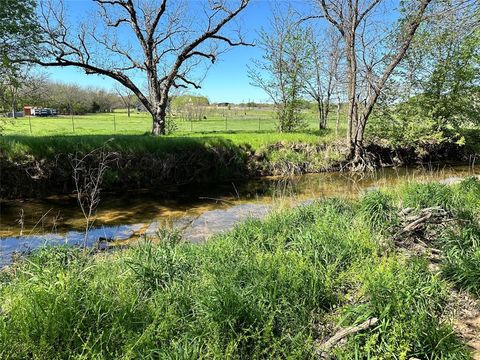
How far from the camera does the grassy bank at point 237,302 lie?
9.97ft

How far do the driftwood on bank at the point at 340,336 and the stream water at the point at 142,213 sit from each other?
453 centimetres

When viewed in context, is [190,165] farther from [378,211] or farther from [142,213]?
[378,211]

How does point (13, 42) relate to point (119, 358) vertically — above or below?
above

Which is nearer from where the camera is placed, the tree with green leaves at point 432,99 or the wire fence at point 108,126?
the tree with green leaves at point 432,99

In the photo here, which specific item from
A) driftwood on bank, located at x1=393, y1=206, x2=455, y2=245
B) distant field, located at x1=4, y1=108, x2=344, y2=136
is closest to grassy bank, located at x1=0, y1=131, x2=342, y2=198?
distant field, located at x1=4, y1=108, x2=344, y2=136

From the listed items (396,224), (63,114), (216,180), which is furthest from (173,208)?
(63,114)

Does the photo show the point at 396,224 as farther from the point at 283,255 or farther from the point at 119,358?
the point at 119,358

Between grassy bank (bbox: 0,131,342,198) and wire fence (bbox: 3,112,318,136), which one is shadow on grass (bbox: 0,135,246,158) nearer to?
grassy bank (bbox: 0,131,342,198)

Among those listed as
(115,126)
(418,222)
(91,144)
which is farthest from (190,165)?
(115,126)

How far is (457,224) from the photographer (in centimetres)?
634

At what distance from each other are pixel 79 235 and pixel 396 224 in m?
6.49

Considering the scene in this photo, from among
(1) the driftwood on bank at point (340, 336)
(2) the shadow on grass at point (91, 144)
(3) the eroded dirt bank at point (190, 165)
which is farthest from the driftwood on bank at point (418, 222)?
(3) the eroded dirt bank at point (190, 165)

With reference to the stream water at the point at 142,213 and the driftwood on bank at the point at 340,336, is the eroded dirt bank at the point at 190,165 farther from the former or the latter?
the driftwood on bank at the point at 340,336

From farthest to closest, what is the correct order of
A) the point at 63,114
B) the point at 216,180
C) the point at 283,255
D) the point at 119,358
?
the point at 63,114 → the point at 216,180 → the point at 283,255 → the point at 119,358
